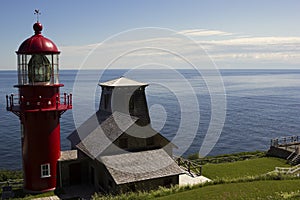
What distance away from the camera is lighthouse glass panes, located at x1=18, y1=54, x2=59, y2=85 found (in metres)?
18.6

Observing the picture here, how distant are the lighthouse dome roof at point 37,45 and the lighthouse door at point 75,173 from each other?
754 cm

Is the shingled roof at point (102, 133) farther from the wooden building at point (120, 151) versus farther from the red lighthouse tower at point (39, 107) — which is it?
the red lighthouse tower at point (39, 107)

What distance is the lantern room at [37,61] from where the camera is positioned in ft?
60.7

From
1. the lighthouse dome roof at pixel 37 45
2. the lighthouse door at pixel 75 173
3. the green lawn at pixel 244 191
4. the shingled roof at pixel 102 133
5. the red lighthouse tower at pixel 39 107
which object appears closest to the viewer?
the green lawn at pixel 244 191

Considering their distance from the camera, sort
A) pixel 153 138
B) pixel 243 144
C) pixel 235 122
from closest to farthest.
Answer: pixel 153 138 → pixel 243 144 → pixel 235 122

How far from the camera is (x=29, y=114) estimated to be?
19.2 meters

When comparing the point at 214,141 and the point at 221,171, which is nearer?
the point at 221,171

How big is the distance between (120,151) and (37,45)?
7941mm

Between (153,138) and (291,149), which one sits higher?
(153,138)

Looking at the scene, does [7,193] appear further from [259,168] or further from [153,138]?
[259,168]

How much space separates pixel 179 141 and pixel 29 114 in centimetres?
2642

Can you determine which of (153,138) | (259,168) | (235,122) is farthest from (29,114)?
(235,122)

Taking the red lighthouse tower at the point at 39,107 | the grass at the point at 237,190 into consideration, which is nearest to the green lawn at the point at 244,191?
the grass at the point at 237,190

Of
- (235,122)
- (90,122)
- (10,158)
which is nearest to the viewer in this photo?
(90,122)
